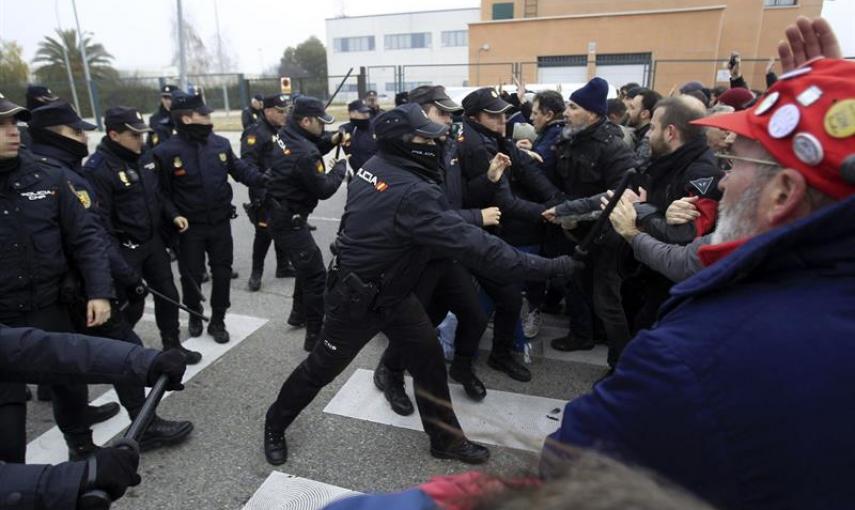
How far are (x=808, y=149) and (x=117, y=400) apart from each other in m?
4.36

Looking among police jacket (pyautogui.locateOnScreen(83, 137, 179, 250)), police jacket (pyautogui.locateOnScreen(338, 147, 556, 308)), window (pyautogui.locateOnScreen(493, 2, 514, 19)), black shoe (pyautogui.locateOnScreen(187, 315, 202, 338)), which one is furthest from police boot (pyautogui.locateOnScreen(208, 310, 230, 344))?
window (pyautogui.locateOnScreen(493, 2, 514, 19))

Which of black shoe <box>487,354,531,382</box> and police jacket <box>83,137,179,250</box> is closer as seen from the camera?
police jacket <box>83,137,179,250</box>

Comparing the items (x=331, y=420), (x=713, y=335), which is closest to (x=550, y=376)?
(x=331, y=420)

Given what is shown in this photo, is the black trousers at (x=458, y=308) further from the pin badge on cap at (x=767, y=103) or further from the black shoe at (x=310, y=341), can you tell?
the pin badge on cap at (x=767, y=103)

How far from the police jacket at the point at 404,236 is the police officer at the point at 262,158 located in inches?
130

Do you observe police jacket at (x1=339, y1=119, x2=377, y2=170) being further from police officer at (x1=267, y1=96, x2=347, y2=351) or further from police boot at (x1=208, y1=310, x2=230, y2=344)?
police boot at (x1=208, y1=310, x2=230, y2=344)

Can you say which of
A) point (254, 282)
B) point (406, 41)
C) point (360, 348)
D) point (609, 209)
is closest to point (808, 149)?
point (609, 209)

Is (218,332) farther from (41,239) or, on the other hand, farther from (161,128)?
(161,128)

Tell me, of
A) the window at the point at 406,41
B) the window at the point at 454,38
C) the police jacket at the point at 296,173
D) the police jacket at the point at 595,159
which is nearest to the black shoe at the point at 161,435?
the police jacket at the point at 296,173

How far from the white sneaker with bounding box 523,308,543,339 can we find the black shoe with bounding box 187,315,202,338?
298cm

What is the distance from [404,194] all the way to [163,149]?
9.38 feet

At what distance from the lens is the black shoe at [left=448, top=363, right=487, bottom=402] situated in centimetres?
387

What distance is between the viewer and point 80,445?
124 inches

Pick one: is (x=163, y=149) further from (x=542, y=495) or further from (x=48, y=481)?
(x=542, y=495)
